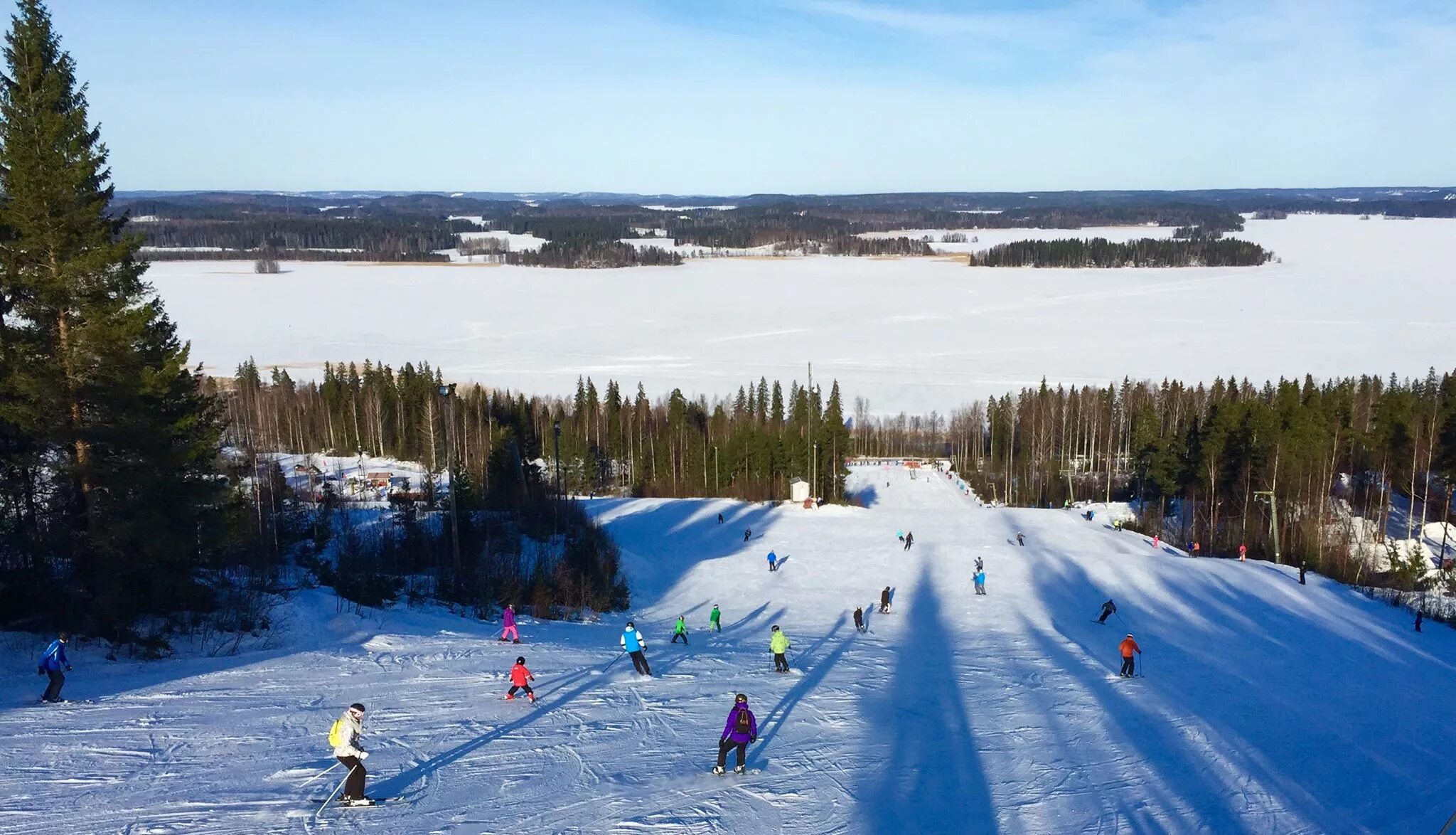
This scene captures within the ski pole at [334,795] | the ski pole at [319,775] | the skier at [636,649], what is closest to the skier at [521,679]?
the skier at [636,649]

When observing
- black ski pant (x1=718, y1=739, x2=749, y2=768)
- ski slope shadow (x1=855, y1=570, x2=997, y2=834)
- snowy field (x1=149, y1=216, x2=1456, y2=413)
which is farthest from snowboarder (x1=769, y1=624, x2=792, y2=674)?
snowy field (x1=149, y1=216, x2=1456, y2=413)

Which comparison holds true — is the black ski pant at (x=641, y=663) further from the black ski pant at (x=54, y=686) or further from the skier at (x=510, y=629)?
the black ski pant at (x=54, y=686)

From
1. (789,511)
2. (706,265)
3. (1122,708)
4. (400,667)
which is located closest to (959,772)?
(1122,708)

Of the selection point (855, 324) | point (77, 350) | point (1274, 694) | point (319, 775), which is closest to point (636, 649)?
point (319, 775)

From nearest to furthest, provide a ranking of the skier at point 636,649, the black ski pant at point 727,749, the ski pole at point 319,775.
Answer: the ski pole at point 319,775 → the black ski pant at point 727,749 → the skier at point 636,649

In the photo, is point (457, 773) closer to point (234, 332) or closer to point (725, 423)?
point (725, 423)

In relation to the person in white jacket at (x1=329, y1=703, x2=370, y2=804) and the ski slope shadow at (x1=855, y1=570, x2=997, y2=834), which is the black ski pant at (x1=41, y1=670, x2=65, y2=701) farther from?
the ski slope shadow at (x1=855, y1=570, x2=997, y2=834)
